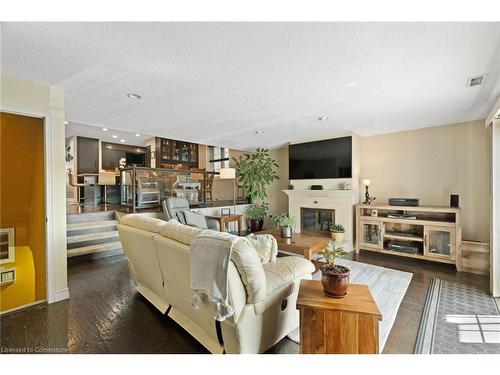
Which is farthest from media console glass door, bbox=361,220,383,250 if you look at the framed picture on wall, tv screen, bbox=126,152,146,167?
tv screen, bbox=126,152,146,167

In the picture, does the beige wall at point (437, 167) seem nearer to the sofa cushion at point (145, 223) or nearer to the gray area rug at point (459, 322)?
the gray area rug at point (459, 322)

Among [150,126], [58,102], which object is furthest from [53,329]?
[150,126]

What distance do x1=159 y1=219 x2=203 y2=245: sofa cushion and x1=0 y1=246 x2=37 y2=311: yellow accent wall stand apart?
1967 mm

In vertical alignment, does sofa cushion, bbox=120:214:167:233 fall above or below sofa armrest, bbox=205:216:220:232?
above

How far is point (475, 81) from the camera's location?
224 centimetres

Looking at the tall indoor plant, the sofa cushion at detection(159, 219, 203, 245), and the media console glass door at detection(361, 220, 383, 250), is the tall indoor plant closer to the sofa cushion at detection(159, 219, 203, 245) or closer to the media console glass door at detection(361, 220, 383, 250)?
the media console glass door at detection(361, 220, 383, 250)

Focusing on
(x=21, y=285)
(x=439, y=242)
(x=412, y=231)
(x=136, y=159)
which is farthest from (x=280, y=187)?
(x=136, y=159)

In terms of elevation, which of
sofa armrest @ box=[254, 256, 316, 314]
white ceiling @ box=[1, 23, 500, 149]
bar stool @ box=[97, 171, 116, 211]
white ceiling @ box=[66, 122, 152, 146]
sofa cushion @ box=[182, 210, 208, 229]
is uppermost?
white ceiling @ box=[66, 122, 152, 146]

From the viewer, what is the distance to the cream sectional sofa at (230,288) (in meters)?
1.42

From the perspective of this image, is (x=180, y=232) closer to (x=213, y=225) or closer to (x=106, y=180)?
(x=213, y=225)

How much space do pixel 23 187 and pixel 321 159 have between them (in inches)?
194

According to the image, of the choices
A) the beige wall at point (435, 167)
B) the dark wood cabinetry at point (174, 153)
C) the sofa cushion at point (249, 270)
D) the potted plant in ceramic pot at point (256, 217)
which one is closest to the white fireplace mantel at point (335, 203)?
the beige wall at point (435, 167)

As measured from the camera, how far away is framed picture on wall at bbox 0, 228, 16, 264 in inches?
100

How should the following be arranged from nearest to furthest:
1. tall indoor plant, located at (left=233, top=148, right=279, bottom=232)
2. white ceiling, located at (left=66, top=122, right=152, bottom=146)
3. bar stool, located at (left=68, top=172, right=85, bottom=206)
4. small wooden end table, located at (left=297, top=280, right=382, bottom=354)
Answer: small wooden end table, located at (left=297, top=280, right=382, bottom=354)
tall indoor plant, located at (left=233, top=148, right=279, bottom=232)
white ceiling, located at (left=66, top=122, right=152, bottom=146)
bar stool, located at (left=68, top=172, right=85, bottom=206)
